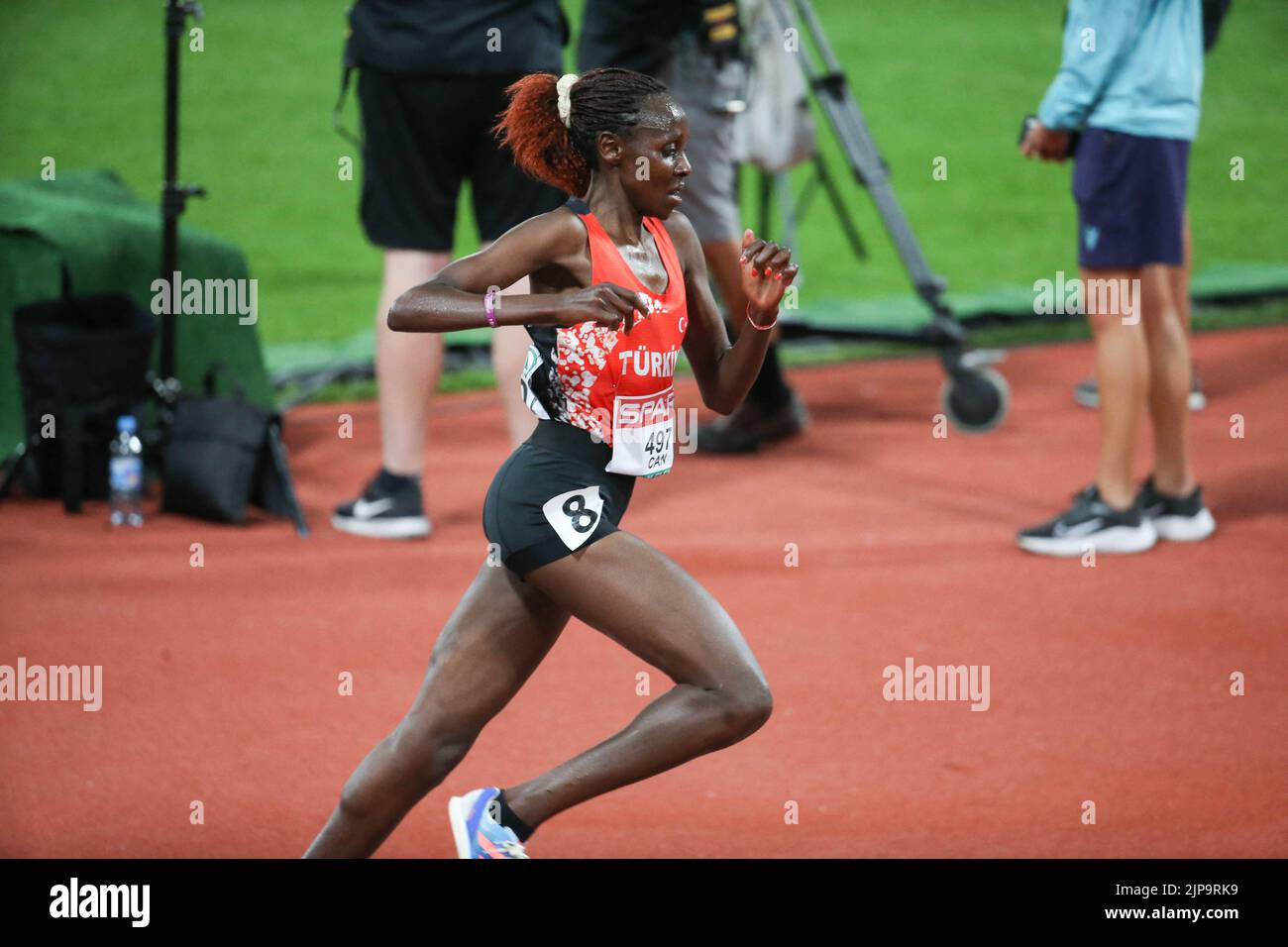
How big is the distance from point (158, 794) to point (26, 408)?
2.70 meters

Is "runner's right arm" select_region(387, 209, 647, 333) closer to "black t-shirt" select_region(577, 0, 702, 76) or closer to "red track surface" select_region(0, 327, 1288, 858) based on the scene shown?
"red track surface" select_region(0, 327, 1288, 858)

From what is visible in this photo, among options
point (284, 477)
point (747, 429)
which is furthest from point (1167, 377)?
point (284, 477)

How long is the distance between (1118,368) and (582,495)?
304cm

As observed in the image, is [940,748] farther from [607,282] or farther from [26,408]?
[26,408]

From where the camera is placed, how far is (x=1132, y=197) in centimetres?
550

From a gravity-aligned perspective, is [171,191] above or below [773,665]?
above

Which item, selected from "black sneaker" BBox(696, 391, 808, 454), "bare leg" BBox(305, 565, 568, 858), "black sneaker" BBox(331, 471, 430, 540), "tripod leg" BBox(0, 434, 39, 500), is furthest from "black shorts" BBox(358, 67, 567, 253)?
"bare leg" BBox(305, 565, 568, 858)

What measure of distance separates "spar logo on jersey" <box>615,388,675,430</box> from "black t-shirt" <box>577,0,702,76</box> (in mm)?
3454

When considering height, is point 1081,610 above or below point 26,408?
below

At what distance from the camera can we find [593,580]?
302 centimetres

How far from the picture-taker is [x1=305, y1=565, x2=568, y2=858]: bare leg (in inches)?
122

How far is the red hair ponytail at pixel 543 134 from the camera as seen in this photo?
323cm

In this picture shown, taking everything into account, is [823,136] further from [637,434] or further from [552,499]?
[552,499]
